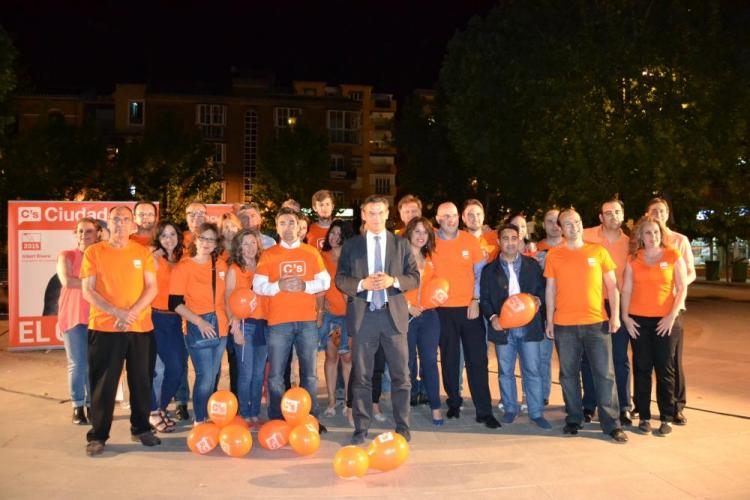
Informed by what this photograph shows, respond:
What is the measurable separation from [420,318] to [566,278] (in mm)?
1371

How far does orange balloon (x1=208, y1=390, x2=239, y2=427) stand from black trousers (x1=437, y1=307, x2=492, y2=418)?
6.71 ft

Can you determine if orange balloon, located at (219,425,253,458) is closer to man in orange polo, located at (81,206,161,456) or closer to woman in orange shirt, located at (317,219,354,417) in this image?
man in orange polo, located at (81,206,161,456)

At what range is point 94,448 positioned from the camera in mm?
5738

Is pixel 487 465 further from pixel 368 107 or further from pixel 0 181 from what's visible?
pixel 368 107

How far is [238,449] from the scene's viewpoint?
5.59 m

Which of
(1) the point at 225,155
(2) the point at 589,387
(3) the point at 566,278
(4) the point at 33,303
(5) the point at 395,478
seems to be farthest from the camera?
(1) the point at 225,155

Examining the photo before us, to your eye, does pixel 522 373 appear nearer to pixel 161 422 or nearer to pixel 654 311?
pixel 654 311

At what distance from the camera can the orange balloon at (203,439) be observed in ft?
18.7

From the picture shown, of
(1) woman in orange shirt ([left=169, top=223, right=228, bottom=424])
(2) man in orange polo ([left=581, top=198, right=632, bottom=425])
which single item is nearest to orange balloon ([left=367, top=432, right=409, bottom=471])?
(1) woman in orange shirt ([left=169, top=223, right=228, bottom=424])

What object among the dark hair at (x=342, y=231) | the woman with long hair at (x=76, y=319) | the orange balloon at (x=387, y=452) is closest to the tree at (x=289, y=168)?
the dark hair at (x=342, y=231)

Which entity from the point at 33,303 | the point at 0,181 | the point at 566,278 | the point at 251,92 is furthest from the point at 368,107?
the point at 566,278

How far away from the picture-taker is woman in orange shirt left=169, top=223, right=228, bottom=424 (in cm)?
629

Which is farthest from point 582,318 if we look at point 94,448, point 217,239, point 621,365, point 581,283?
point 94,448

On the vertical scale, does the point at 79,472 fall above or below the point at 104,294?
below
